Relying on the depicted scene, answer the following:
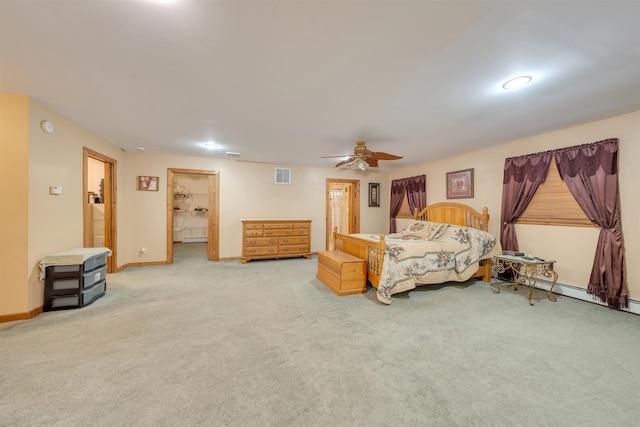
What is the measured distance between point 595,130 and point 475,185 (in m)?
1.75

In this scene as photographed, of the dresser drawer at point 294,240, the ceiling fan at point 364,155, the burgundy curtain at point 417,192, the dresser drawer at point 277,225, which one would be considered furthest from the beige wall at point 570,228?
the dresser drawer at point 277,225

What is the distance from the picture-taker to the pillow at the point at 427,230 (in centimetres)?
443

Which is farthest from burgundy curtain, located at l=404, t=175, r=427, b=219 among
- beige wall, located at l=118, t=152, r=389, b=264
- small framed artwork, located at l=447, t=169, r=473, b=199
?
beige wall, located at l=118, t=152, r=389, b=264

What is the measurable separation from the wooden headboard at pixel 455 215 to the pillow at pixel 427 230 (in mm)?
597

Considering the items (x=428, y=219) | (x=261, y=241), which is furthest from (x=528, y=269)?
(x=261, y=241)

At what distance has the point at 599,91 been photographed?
244 centimetres

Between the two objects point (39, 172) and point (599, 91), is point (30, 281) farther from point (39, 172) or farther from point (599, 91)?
point (599, 91)

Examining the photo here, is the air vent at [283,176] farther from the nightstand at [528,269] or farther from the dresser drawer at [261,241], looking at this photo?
the nightstand at [528,269]

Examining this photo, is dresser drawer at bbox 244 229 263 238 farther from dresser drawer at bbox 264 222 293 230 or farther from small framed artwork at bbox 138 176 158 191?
small framed artwork at bbox 138 176 158 191

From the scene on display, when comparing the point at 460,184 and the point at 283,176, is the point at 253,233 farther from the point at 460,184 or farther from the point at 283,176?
the point at 460,184

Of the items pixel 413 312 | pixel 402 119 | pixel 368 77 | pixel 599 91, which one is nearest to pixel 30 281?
pixel 368 77

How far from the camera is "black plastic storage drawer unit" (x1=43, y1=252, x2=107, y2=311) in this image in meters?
2.89

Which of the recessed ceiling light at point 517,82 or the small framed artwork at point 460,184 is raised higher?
the recessed ceiling light at point 517,82

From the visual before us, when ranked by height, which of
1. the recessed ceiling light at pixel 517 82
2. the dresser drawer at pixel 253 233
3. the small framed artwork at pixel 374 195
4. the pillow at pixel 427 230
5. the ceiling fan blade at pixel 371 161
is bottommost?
the dresser drawer at pixel 253 233
